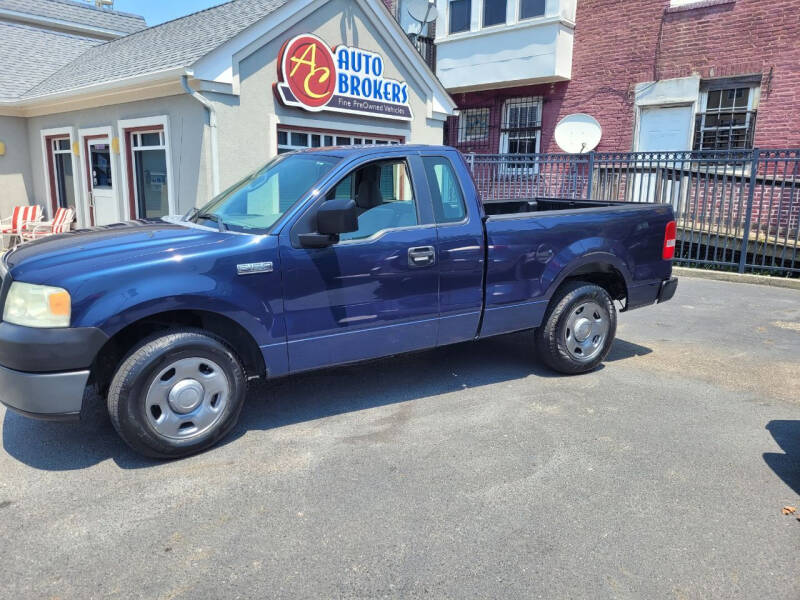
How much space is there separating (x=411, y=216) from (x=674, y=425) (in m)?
2.38

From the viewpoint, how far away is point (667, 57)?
14.1m

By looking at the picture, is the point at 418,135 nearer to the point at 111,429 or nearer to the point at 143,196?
the point at 143,196

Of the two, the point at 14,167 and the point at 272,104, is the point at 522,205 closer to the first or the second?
the point at 272,104

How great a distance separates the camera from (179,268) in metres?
3.62

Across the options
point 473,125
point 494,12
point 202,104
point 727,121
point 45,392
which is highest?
point 494,12

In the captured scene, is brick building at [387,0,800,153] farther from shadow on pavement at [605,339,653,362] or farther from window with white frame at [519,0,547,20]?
shadow on pavement at [605,339,653,362]

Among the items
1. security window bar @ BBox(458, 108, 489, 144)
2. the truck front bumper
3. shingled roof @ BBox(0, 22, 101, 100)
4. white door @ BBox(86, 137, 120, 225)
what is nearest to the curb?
security window bar @ BBox(458, 108, 489, 144)

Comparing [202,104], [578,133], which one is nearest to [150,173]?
[202,104]

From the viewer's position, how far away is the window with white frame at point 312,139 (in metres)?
11.0

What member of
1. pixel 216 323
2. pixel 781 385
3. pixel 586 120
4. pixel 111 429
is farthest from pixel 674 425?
pixel 586 120

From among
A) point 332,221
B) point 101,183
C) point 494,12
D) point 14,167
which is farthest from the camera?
point 494,12

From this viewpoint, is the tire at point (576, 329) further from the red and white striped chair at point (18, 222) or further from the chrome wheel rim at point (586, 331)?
the red and white striped chair at point (18, 222)

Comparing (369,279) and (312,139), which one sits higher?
(312,139)

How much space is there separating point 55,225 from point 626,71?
13.1 metres
